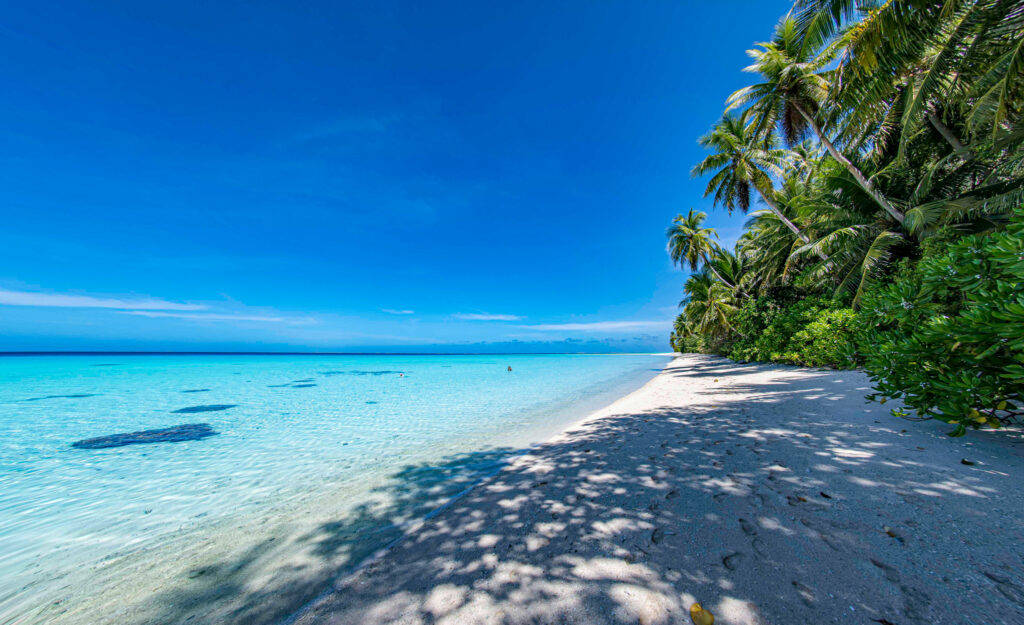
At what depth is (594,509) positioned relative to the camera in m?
3.39

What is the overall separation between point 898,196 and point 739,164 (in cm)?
741

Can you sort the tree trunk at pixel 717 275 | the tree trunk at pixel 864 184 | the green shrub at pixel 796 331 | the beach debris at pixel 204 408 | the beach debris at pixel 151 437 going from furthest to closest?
the tree trunk at pixel 717 275 → the beach debris at pixel 204 408 → the green shrub at pixel 796 331 → the tree trunk at pixel 864 184 → the beach debris at pixel 151 437

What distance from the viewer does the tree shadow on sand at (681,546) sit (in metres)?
2.01

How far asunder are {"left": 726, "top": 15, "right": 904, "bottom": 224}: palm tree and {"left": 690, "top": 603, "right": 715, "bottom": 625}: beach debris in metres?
16.9

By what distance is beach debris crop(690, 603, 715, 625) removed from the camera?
6.15 ft

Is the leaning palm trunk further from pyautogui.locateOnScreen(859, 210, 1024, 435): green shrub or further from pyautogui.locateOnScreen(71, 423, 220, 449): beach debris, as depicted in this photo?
pyautogui.locateOnScreen(71, 423, 220, 449): beach debris

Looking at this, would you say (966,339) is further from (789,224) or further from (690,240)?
(690,240)

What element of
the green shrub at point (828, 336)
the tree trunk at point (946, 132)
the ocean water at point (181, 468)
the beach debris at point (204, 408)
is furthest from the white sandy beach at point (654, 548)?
the tree trunk at point (946, 132)

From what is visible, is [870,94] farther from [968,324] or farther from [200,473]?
[200,473]

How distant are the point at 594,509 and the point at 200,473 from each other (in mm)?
7336

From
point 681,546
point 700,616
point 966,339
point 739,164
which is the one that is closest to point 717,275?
point 739,164

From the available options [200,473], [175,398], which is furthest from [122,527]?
[175,398]

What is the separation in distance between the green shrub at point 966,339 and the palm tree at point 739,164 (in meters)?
14.5

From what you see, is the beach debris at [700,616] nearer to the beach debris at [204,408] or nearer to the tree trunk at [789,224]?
the beach debris at [204,408]
